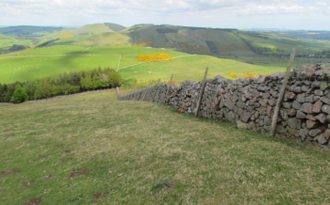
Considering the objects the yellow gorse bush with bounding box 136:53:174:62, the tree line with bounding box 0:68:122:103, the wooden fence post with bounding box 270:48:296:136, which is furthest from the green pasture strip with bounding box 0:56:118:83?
the wooden fence post with bounding box 270:48:296:136

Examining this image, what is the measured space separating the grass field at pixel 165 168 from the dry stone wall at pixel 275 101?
2.13 feet

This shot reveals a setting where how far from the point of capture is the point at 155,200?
586 centimetres

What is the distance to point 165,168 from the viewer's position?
7637mm

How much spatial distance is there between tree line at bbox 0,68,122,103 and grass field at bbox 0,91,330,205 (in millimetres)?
70256

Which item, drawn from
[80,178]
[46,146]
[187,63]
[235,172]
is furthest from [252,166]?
[187,63]

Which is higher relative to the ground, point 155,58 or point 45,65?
point 155,58

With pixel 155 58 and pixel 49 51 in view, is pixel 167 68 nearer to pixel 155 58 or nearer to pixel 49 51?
pixel 155 58

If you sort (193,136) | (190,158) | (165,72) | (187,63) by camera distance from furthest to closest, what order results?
(187,63)
(165,72)
(193,136)
(190,158)

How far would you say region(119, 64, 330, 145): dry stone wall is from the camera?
809 centimetres

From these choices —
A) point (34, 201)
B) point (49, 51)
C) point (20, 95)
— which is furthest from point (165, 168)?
point (49, 51)

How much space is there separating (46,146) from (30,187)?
4.30 m

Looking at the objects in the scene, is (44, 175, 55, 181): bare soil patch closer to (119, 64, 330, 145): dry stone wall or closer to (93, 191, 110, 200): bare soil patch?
(93, 191, 110, 200): bare soil patch

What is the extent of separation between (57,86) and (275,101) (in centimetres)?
8289

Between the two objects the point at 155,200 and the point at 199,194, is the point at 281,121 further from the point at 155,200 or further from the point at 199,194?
the point at 155,200
